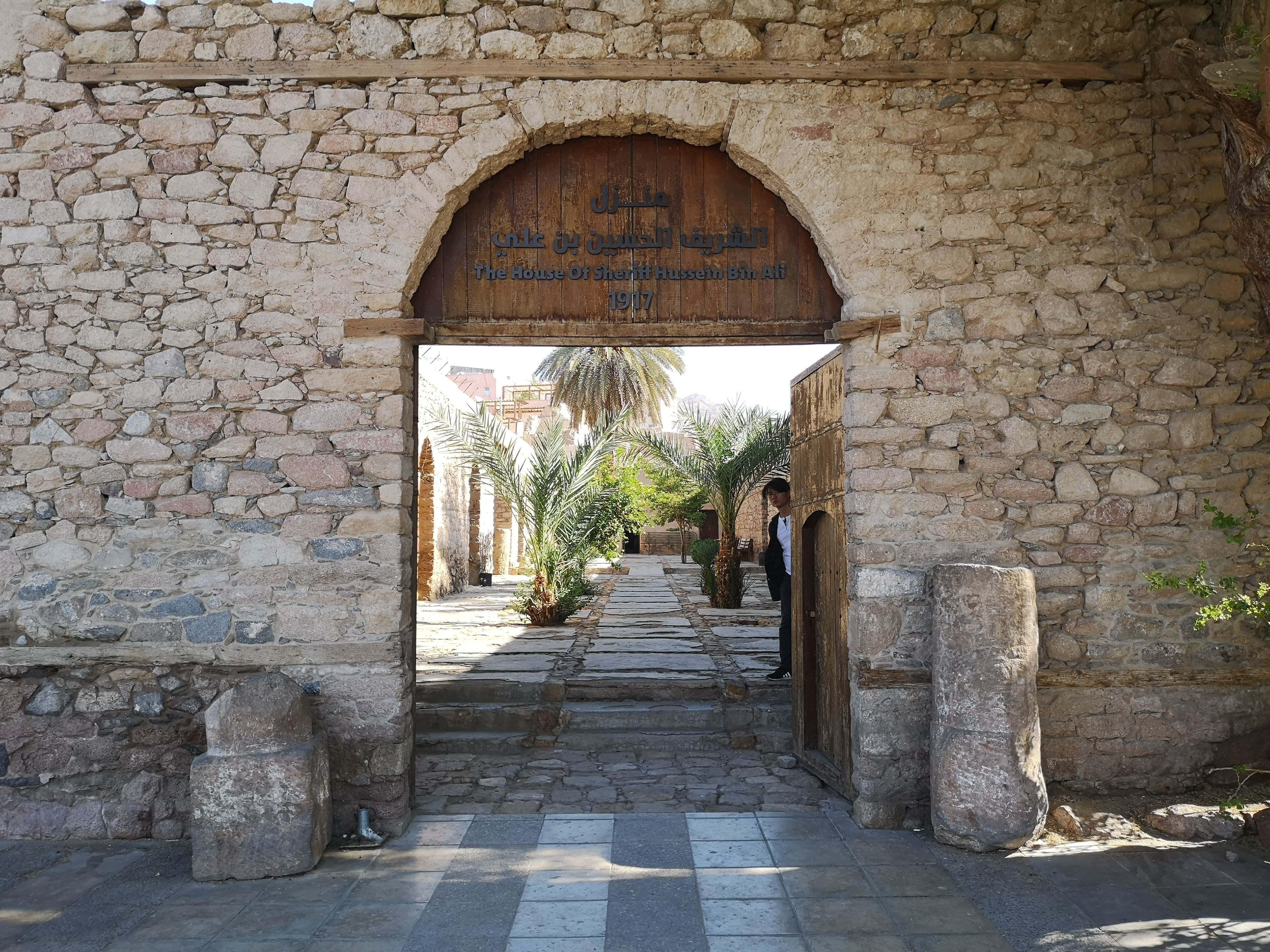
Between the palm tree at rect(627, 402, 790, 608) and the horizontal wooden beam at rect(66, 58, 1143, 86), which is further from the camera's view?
the palm tree at rect(627, 402, 790, 608)

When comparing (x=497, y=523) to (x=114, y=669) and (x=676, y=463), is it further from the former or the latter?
(x=114, y=669)

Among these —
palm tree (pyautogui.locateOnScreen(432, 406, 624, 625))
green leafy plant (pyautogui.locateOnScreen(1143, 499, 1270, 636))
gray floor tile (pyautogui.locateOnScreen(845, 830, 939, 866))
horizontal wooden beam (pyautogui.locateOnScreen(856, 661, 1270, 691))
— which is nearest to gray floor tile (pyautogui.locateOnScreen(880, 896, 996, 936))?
gray floor tile (pyautogui.locateOnScreen(845, 830, 939, 866))

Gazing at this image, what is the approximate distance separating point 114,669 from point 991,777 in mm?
4396

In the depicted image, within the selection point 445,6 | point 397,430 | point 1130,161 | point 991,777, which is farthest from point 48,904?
point 1130,161

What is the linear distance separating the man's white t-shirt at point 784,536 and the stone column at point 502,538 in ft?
48.5

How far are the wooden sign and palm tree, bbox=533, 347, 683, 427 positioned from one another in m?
15.7

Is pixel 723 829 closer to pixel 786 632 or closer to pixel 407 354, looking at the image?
pixel 786 632

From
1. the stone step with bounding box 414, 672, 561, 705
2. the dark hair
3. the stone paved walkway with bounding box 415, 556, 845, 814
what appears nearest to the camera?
the stone paved walkway with bounding box 415, 556, 845, 814

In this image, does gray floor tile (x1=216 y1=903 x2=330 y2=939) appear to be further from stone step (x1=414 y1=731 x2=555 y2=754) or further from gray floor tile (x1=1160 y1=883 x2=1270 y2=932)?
gray floor tile (x1=1160 y1=883 x2=1270 y2=932)

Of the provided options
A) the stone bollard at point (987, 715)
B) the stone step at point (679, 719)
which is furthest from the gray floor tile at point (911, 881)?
the stone step at point (679, 719)

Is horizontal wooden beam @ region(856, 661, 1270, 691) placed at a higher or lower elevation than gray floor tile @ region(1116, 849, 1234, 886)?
higher

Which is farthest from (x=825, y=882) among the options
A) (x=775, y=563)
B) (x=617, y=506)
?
(x=617, y=506)

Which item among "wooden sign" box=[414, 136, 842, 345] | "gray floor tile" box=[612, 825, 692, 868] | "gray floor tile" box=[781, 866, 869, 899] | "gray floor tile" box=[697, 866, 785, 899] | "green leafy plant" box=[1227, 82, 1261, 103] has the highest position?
"green leafy plant" box=[1227, 82, 1261, 103]

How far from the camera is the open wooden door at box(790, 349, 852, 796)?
16.6 ft
